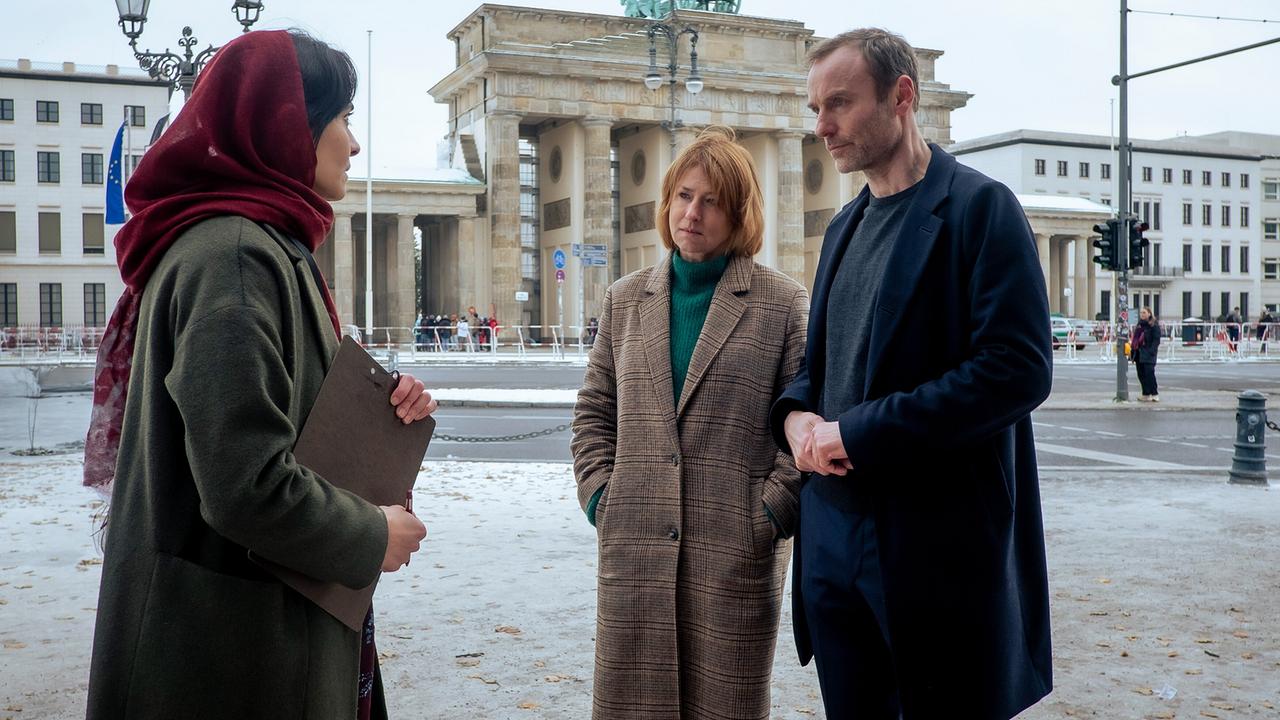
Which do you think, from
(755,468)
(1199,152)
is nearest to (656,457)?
(755,468)

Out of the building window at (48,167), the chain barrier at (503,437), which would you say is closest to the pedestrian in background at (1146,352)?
the chain barrier at (503,437)

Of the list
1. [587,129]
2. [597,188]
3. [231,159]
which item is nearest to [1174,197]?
[597,188]

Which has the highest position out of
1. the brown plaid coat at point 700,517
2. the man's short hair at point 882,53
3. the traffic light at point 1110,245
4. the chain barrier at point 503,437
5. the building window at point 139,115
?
the building window at point 139,115

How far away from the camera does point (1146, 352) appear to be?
22.2 metres

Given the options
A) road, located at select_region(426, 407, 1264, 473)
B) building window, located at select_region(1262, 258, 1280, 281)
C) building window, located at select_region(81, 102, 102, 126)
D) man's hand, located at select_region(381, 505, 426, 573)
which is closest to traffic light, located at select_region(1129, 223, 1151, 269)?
road, located at select_region(426, 407, 1264, 473)

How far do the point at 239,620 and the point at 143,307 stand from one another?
0.60 m

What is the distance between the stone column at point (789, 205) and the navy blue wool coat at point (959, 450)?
5865 cm

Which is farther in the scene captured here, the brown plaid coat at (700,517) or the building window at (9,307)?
the building window at (9,307)

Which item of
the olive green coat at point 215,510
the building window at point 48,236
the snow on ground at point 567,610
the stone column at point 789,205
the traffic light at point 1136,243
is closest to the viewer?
the olive green coat at point 215,510

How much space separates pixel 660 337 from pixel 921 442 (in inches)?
43.5

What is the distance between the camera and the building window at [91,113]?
203 feet

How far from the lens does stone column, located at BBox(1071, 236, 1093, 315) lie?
250 ft

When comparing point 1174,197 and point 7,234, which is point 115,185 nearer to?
point 7,234

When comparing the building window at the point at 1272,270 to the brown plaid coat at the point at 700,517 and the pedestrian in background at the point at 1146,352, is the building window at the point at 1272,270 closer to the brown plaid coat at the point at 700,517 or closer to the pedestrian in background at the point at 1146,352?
the pedestrian in background at the point at 1146,352
